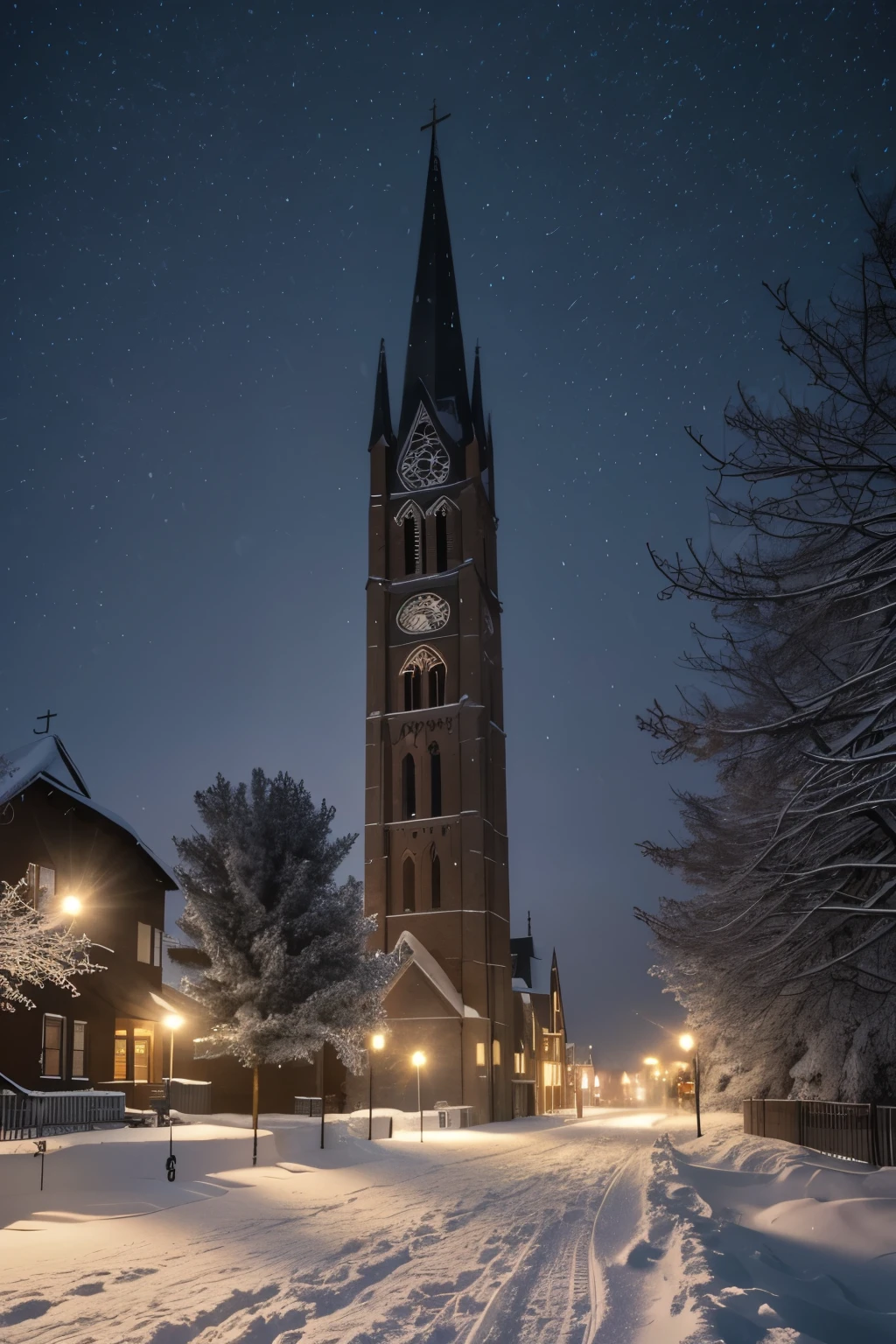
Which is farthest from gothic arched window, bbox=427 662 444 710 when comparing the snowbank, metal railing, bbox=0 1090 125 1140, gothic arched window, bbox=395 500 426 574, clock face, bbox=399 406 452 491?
the snowbank

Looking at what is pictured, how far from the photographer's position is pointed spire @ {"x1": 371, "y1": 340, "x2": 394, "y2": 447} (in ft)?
224

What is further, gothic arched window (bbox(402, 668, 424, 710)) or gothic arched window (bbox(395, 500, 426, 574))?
gothic arched window (bbox(395, 500, 426, 574))

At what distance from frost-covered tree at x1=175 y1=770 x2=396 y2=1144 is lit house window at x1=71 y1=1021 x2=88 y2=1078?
5101 mm

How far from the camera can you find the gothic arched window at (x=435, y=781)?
5856 cm

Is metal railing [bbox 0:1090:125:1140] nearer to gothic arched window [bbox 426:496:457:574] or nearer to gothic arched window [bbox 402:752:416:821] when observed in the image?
gothic arched window [bbox 402:752:416:821]

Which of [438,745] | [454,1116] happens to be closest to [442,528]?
[438,745]

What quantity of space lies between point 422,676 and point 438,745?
430 centimetres

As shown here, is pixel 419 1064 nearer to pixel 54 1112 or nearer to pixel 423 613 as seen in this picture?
pixel 54 1112

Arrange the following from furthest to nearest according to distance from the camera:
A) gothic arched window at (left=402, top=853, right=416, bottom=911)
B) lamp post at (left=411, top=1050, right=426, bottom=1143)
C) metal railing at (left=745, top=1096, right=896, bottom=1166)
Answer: gothic arched window at (left=402, top=853, right=416, bottom=911) < lamp post at (left=411, top=1050, right=426, bottom=1143) < metal railing at (left=745, top=1096, right=896, bottom=1166)

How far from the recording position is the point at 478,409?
71.1m

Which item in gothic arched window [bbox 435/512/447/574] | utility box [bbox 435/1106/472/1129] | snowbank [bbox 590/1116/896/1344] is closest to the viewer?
snowbank [bbox 590/1116/896/1344]

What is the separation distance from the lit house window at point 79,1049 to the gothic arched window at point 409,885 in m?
29.7

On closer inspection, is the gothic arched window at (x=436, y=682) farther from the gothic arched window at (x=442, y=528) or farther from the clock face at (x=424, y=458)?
the clock face at (x=424, y=458)

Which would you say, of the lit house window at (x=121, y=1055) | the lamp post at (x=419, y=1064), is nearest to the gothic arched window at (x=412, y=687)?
the lamp post at (x=419, y=1064)
